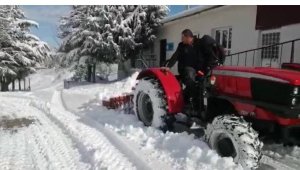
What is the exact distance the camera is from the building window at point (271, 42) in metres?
11.3

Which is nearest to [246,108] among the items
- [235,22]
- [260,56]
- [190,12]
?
[260,56]

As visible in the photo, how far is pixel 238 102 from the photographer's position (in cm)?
435

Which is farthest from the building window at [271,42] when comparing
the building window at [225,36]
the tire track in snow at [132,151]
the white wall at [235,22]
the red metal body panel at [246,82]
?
the red metal body panel at [246,82]

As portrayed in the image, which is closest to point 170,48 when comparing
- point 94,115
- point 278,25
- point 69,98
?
point 278,25

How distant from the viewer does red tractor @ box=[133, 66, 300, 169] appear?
12.7 ft

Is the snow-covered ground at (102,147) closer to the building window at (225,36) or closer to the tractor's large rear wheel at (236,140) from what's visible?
the tractor's large rear wheel at (236,140)

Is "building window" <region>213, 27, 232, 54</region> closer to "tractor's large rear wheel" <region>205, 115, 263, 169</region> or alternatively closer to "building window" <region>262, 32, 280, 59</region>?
"building window" <region>262, 32, 280, 59</region>

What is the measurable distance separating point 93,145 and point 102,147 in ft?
0.58

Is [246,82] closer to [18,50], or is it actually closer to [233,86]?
[233,86]

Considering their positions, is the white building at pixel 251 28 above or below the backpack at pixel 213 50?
above

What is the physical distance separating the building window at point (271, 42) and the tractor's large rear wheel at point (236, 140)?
299 inches

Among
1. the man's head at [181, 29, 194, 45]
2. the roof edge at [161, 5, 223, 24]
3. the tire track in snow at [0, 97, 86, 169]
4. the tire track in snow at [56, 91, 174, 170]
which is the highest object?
the roof edge at [161, 5, 223, 24]

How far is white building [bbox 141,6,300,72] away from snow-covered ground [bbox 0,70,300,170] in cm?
598

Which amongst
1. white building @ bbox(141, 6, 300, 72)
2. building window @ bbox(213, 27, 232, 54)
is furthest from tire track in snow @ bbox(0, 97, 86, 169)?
building window @ bbox(213, 27, 232, 54)
